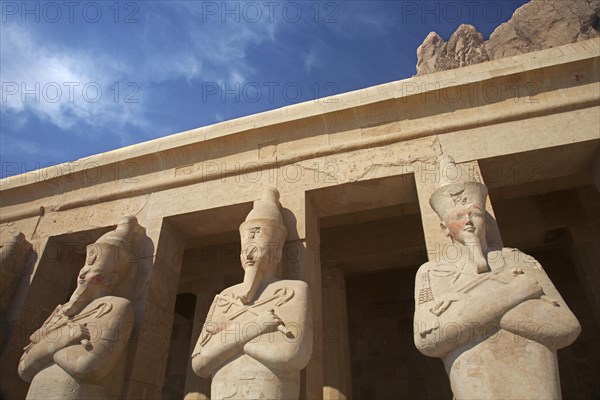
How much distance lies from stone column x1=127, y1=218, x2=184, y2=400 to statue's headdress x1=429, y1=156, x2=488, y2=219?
9.57 feet

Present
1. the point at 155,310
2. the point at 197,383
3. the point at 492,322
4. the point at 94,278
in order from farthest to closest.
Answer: the point at 197,383
the point at 155,310
the point at 94,278
the point at 492,322

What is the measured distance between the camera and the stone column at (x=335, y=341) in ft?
17.0

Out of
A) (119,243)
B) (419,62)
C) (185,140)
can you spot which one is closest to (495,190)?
(185,140)

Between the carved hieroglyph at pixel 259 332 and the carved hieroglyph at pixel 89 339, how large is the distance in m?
0.90

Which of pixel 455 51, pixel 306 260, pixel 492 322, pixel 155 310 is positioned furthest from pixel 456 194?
pixel 455 51

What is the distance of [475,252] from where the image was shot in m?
3.17

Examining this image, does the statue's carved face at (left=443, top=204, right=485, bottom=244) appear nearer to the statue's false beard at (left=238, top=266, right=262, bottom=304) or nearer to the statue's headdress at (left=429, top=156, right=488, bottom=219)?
the statue's headdress at (left=429, top=156, right=488, bottom=219)

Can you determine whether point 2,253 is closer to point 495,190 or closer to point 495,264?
point 495,264

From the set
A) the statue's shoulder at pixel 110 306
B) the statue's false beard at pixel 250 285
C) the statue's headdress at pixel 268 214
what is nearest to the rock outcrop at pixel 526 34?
the statue's headdress at pixel 268 214

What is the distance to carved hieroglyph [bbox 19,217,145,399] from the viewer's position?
11.8 feet

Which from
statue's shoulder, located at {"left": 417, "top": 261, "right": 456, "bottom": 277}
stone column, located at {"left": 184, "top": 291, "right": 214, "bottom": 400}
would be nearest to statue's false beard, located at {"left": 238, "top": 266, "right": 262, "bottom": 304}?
statue's shoulder, located at {"left": 417, "top": 261, "right": 456, "bottom": 277}

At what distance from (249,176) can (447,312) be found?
2.74 m

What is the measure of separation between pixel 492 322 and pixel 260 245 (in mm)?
1877

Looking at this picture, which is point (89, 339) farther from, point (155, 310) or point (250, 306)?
point (250, 306)
